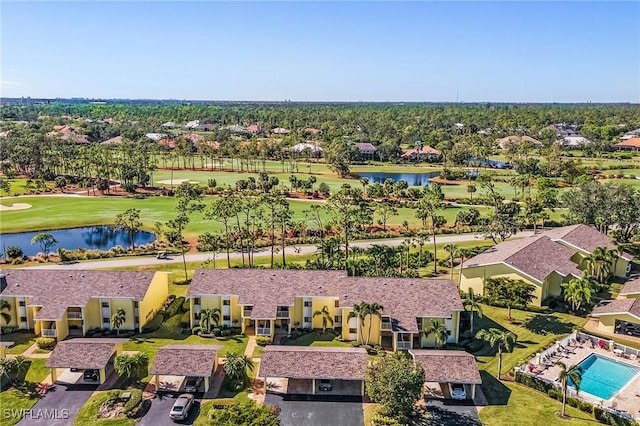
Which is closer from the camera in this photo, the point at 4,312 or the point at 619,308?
the point at 4,312

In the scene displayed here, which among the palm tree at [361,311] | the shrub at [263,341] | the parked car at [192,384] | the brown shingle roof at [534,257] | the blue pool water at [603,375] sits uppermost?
the brown shingle roof at [534,257]

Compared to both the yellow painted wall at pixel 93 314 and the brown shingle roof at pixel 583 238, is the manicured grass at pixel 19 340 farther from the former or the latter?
the brown shingle roof at pixel 583 238

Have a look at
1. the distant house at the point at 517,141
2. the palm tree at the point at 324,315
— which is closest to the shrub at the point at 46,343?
the palm tree at the point at 324,315

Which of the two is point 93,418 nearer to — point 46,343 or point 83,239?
point 46,343

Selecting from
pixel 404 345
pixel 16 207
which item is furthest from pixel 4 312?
pixel 16 207

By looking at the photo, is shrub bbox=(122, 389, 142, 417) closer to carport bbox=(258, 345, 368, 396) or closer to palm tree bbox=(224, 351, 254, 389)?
palm tree bbox=(224, 351, 254, 389)
